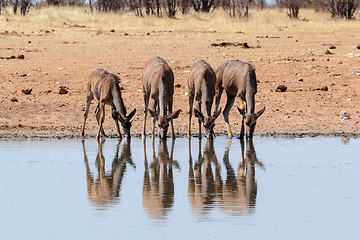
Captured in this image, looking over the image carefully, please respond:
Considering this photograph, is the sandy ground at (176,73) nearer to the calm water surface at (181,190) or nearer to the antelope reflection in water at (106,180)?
the calm water surface at (181,190)

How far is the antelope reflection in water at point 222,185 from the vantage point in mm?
8750

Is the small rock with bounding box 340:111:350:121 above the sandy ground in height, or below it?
below

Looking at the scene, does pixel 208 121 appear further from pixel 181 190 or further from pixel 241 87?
Result: pixel 181 190

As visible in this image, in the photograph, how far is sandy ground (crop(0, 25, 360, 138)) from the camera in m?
17.8

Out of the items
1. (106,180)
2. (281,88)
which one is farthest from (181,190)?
(281,88)

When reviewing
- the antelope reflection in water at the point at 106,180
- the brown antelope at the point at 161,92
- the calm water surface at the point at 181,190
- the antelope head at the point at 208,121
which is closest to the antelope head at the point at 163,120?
the brown antelope at the point at 161,92

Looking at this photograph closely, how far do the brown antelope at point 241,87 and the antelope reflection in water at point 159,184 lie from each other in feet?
6.41

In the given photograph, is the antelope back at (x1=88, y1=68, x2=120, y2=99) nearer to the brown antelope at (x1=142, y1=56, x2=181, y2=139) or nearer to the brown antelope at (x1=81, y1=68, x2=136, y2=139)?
the brown antelope at (x1=81, y1=68, x2=136, y2=139)

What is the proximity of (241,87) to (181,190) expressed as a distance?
6.37m

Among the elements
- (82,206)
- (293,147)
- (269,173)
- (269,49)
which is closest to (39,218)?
(82,206)

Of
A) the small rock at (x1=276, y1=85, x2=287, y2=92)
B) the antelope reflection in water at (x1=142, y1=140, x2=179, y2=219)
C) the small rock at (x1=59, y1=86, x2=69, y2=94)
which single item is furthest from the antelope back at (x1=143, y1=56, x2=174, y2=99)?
the small rock at (x1=276, y1=85, x2=287, y2=92)

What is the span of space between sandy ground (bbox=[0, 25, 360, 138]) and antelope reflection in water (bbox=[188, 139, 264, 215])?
4.16m

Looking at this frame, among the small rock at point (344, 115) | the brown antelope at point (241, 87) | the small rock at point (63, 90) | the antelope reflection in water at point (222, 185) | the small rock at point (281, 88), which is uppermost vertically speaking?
the brown antelope at point (241, 87)

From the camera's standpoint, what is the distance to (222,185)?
10227 millimetres
